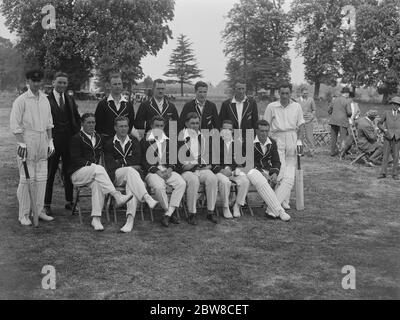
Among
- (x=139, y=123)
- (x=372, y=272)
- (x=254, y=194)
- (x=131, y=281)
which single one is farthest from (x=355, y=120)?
(x=131, y=281)

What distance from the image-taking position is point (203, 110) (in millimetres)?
7105

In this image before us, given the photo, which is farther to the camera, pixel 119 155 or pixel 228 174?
pixel 228 174

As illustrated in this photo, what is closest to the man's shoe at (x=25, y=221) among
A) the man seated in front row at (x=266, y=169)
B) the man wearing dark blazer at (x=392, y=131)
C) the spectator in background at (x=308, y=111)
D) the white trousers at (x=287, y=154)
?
the man seated in front row at (x=266, y=169)

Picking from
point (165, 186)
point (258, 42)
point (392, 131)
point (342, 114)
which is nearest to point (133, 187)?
point (165, 186)

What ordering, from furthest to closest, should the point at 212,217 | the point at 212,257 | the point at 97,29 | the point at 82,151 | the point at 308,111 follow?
Answer: the point at 97,29 → the point at 308,111 → the point at 212,217 → the point at 82,151 → the point at 212,257

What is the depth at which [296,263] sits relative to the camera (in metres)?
4.92

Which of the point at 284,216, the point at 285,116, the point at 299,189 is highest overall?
the point at 285,116

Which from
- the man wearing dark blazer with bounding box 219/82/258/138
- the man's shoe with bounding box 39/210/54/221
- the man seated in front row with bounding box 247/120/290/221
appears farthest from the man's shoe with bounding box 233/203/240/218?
the man's shoe with bounding box 39/210/54/221

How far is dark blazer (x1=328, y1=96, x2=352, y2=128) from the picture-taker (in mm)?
12750

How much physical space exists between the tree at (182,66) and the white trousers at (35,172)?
58566 mm

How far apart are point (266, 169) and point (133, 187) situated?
2.06 m

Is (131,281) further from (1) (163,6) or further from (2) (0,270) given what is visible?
(1) (163,6)

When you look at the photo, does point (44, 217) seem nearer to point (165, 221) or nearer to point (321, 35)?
point (165, 221)
